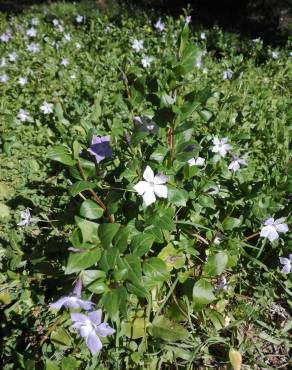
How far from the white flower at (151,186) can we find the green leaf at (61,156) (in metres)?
0.28

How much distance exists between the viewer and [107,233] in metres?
1.51

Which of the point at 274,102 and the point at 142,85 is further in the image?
the point at 274,102

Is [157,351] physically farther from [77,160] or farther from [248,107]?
[248,107]

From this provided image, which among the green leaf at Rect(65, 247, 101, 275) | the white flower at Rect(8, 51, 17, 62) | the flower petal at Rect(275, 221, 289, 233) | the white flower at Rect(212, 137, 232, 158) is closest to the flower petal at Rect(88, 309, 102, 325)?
the green leaf at Rect(65, 247, 101, 275)

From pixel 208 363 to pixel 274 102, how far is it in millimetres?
2654

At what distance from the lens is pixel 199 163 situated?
206 cm

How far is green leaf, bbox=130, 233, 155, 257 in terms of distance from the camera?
160cm

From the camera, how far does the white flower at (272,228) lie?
1902 millimetres

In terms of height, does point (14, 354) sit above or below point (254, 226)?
below

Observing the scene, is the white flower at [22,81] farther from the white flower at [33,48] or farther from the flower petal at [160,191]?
the flower petal at [160,191]

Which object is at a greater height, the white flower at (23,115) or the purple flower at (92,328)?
the white flower at (23,115)

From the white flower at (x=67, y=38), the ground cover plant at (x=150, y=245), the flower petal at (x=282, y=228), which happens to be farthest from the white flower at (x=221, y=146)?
the white flower at (x=67, y=38)

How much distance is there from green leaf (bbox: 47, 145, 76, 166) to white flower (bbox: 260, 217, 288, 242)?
1017 millimetres

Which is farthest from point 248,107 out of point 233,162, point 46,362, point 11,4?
point 11,4
